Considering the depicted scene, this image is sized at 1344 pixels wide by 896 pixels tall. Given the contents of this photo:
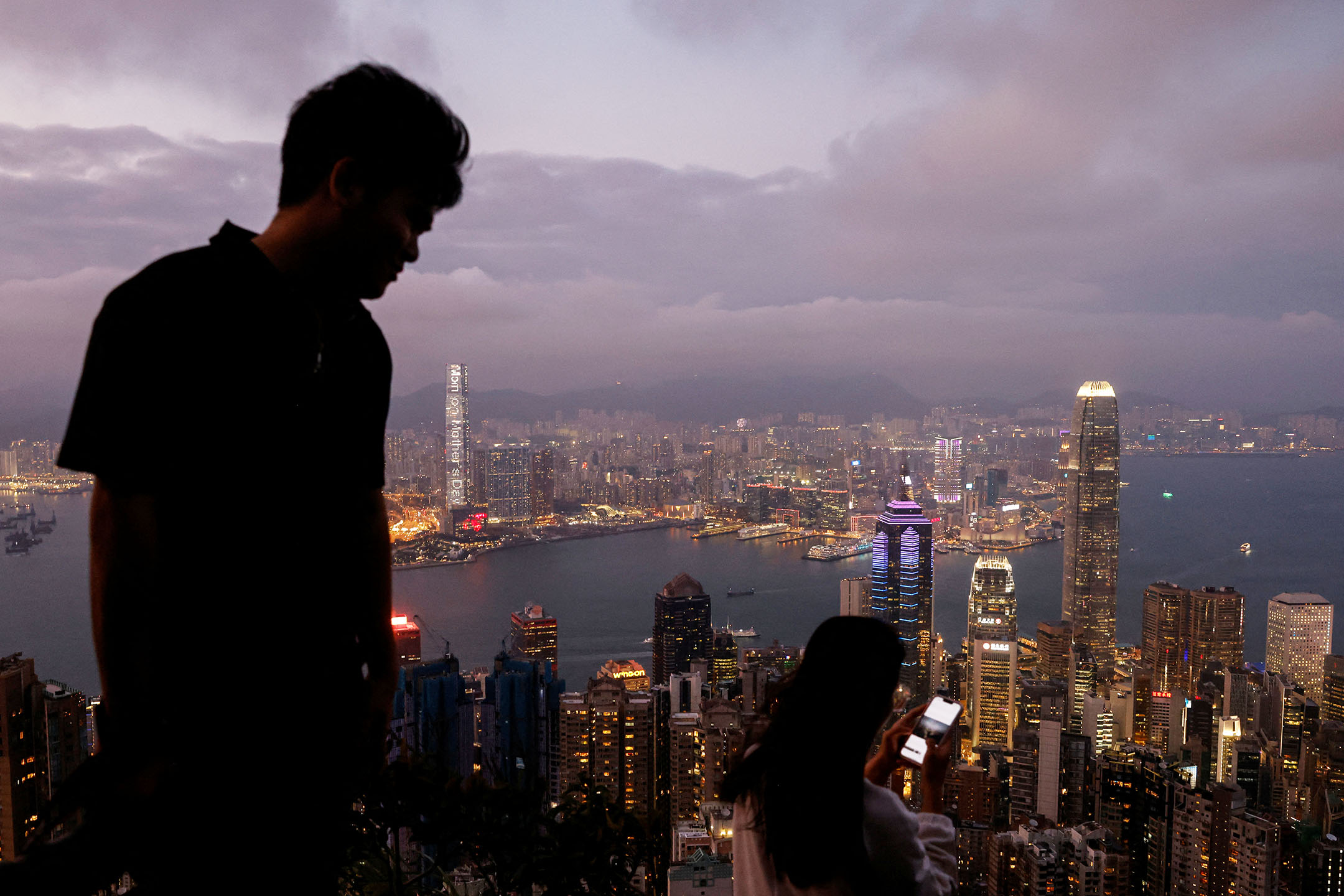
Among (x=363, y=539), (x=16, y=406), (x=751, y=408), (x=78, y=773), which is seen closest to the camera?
(x=78, y=773)

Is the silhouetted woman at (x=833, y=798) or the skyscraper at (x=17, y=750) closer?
the silhouetted woman at (x=833, y=798)

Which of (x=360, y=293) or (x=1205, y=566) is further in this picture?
(x=1205, y=566)

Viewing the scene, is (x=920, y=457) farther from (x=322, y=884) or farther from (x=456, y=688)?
(x=322, y=884)

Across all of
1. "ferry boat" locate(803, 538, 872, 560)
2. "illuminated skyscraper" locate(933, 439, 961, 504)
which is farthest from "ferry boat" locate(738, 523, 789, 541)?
"illuminated skyscraper" locate(933, 439, 961, 504)

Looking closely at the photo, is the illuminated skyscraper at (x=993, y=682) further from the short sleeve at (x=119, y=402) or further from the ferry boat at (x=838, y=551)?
the short sleeve at (x=119, y=402)

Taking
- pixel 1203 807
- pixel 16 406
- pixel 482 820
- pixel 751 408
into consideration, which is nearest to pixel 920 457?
pixel 751 408

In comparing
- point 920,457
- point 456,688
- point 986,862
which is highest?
point 920,457

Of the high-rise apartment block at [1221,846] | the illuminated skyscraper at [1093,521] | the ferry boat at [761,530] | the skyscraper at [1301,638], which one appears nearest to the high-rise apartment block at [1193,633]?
the skyscraper at [1301,638]
